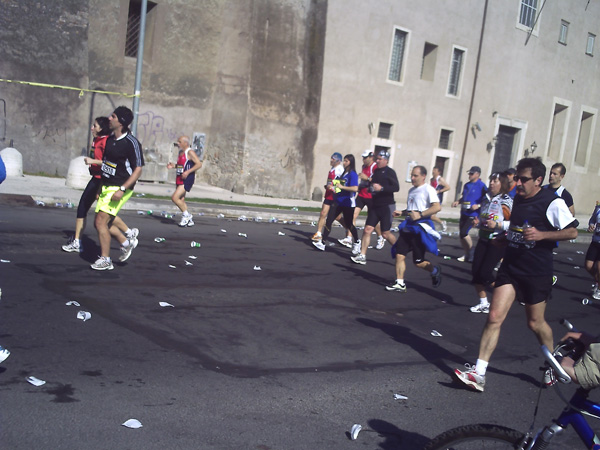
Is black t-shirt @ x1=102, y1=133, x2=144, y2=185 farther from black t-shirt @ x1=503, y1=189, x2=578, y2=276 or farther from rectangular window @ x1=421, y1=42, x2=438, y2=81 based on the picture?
rectangular window @ x1=421, y1=42, x2=438, y2=81

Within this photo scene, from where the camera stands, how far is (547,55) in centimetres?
3425

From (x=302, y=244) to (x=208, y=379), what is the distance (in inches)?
322

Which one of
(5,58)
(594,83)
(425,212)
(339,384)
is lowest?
(339,384)

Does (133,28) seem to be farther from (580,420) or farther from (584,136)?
(584,136)

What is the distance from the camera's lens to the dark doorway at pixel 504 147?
3322 centimetres

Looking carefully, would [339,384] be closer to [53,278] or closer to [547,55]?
[53,278]

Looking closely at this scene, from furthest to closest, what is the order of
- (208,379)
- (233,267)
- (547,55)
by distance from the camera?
(547,55), (233,267), (208,379)

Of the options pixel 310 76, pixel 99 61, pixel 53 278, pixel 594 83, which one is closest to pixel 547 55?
pixel 594 83

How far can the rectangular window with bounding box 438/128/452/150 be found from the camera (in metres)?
30.7

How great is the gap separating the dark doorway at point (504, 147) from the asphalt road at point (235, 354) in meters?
23.3

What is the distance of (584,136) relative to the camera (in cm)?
3894

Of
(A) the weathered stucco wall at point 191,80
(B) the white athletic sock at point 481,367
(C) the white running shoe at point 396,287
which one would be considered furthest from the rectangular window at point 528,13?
(B) the white athletic sock at point 481,367

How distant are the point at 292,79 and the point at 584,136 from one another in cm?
2194

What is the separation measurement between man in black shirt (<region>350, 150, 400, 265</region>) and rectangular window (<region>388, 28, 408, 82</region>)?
56.9ft
